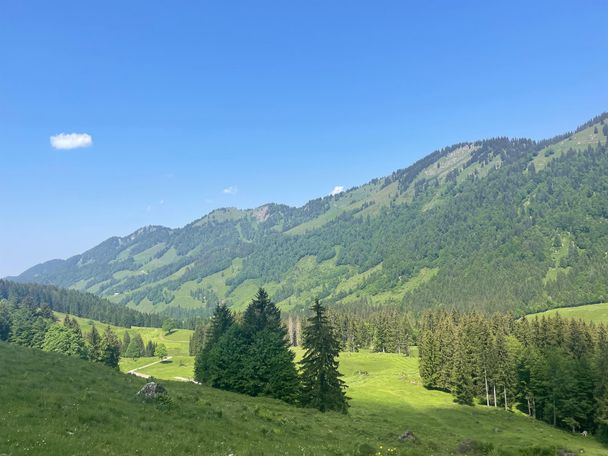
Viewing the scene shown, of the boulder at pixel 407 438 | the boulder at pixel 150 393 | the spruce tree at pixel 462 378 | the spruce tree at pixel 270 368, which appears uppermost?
the boulder at pixel 150 393

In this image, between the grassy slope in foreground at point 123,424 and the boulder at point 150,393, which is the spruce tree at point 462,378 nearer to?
the grassy slope in foreground at point 123,424

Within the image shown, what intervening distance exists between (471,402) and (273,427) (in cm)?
8579

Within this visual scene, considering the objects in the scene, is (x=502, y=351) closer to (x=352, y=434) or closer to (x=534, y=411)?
(x=534, y=411)

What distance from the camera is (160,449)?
63.8ft

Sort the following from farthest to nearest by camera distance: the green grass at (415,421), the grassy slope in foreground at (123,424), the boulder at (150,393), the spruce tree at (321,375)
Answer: the spruce tree at (321,375) < the green grass at (415,421) < the boulder at (150,393) < the grassy slope in foreground at (123,424)

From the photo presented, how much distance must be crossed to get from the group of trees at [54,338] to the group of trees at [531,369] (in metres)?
83.6

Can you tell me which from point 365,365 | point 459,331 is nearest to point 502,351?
point 459,331

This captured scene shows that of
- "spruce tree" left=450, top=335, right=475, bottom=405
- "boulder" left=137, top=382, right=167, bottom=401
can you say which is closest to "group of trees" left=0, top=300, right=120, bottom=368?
"boulder" left=137, top=382, right=167, bottom=401

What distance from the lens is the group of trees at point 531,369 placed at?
82.3 meters

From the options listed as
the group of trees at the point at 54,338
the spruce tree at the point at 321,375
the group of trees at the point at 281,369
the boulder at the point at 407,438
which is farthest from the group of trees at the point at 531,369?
the group of trees at the point at 54,338

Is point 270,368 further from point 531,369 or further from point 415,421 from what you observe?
point 531,369

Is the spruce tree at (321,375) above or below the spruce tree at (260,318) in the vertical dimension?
below

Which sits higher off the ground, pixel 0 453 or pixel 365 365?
pixel 0 453

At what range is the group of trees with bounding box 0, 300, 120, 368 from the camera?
101750mm
